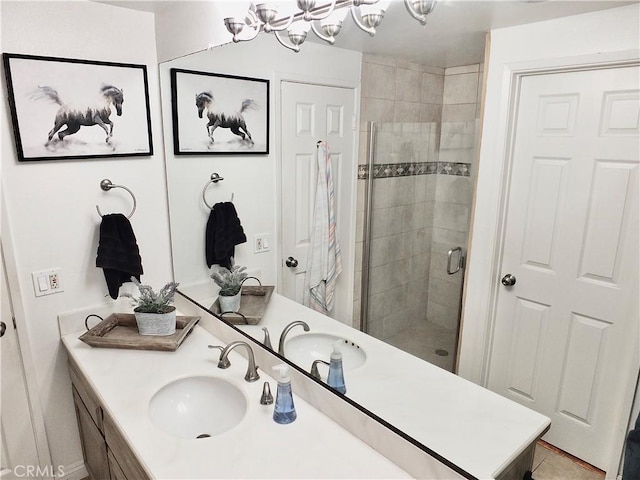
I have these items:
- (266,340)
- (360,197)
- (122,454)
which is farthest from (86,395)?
(360,197)

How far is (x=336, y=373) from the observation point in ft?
4.33

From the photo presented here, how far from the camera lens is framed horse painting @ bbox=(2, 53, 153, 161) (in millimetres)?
1643

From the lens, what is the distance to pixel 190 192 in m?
1.96

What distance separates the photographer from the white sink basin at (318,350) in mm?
1319

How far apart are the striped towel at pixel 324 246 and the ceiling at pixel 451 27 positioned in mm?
334

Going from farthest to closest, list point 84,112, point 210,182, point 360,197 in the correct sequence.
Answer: point 210,182, point 84,112, point 360,197

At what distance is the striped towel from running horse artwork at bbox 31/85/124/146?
1.05m

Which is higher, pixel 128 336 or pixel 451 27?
pixel 451 27

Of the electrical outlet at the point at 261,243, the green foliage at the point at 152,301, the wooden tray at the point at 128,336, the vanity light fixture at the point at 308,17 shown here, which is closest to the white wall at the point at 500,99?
the vanity light fixture at the point at 308,17

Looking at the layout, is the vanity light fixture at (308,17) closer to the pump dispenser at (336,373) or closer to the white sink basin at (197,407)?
the pump dispenser at (336,373)

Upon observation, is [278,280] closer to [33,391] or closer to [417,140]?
[417,140]

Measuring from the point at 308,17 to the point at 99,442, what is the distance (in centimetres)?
173

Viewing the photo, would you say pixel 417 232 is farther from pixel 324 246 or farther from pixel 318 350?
pixel 318 350

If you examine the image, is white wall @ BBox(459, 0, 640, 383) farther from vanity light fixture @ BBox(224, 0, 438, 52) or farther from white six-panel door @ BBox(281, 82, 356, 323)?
white six-panel door @ BBox(281, 82, 356, 323)
